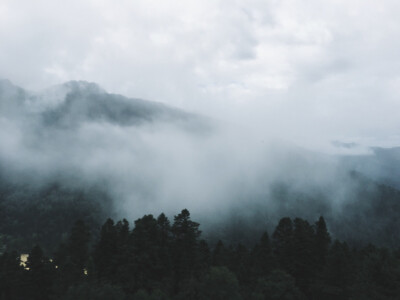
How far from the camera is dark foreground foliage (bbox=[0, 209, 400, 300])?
137ft

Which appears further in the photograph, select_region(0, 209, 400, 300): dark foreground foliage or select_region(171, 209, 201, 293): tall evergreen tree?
select_region(171, 209, 201, 293): tall evergreen tree

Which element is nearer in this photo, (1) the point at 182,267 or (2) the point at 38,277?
(2) the point at 38,277

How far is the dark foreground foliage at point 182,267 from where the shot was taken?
41781 mm

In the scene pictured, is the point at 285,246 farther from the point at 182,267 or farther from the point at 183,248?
the point at 182,267

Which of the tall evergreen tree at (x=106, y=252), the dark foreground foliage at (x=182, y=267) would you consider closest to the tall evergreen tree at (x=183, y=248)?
the dark foreground foliage at (x=182, y=267)

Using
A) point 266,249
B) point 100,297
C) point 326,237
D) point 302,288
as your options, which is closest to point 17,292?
point 100,297

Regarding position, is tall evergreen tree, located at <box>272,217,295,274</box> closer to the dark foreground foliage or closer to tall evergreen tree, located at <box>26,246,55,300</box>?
the dark foreground foliage

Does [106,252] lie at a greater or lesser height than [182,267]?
greater

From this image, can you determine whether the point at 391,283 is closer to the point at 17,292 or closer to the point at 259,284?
the point at 259,284

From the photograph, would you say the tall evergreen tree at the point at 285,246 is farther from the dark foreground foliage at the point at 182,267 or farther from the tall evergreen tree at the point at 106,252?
the tall evergreen tree at the point at 106,252

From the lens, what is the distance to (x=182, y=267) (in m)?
54.2

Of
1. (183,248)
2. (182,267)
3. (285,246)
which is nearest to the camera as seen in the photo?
(182,267)

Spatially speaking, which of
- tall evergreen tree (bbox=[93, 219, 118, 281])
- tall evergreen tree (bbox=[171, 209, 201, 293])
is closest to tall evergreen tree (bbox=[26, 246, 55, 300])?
tall evergreen tree (bbox=[93, 219, 118, 281])

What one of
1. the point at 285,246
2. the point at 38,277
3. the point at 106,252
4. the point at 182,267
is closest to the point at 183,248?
the point at 182,267
